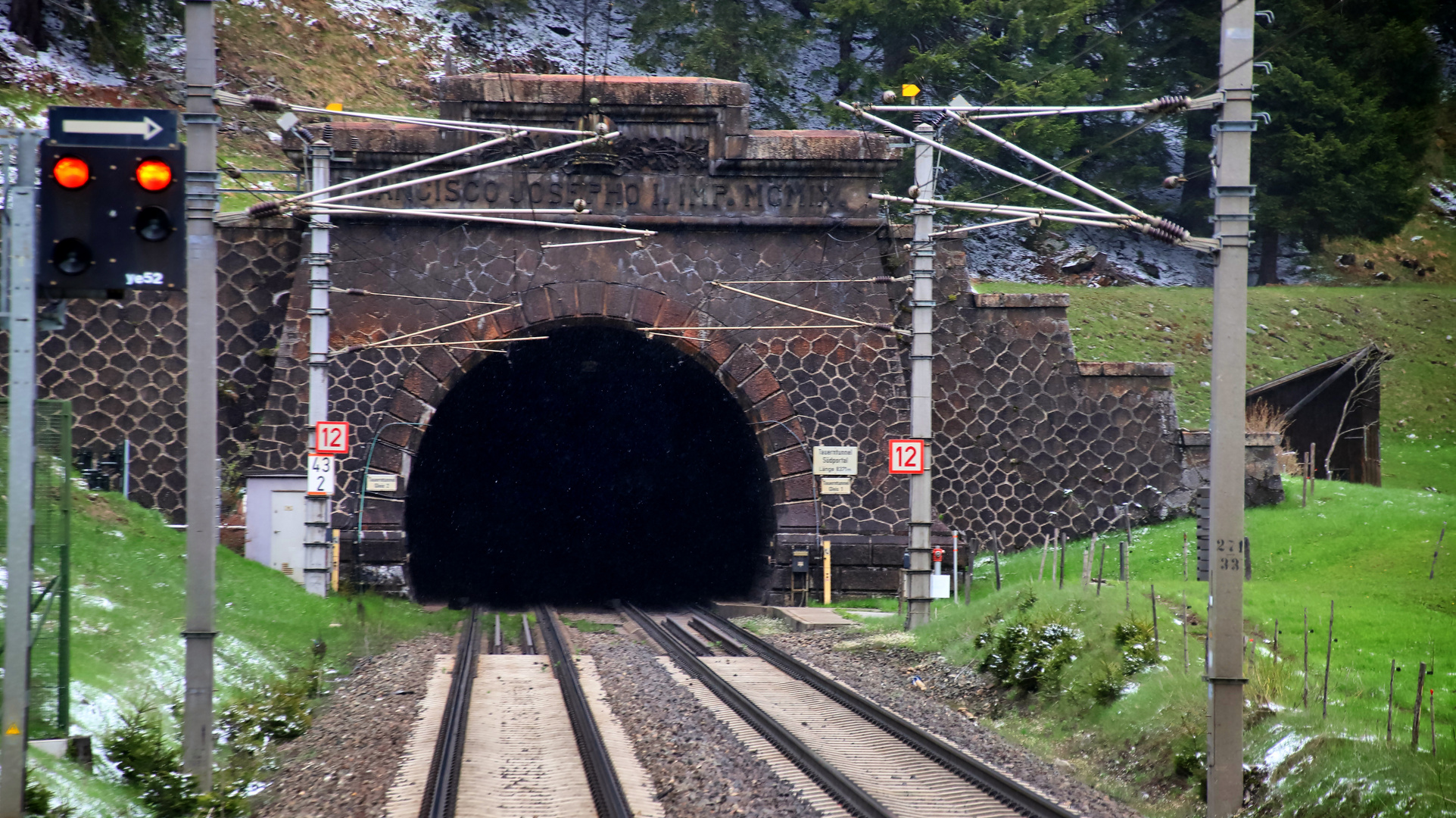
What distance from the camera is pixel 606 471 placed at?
112 feet

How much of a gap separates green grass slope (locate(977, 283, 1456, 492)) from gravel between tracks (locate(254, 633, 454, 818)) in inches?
996

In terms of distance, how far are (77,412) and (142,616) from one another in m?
11.2

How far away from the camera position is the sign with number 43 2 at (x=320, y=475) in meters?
18.6

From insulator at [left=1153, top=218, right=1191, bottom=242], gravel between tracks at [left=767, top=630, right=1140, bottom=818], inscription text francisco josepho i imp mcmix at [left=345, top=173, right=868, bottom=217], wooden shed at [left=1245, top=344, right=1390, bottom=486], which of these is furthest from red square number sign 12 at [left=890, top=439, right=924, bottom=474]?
wooden shed at [left=1245, top=344, right=1390, bottom=486]

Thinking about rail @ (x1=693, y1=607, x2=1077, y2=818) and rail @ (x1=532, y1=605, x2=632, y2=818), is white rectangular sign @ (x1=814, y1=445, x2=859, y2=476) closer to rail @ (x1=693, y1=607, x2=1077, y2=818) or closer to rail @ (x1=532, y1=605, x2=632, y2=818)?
rail @ (x1=693, y1=607, x2=1077, y2=818)

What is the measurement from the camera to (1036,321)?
25703 millimetres

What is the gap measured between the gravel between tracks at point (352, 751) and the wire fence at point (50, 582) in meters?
1.57

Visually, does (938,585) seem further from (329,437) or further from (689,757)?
(329,437)

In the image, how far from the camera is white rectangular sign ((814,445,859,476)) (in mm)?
22812

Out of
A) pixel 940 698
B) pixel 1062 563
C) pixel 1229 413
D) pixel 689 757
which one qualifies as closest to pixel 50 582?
pixel 689 757

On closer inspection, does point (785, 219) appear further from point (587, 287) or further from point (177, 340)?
point (177, 340)

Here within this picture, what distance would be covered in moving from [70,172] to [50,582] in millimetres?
3113

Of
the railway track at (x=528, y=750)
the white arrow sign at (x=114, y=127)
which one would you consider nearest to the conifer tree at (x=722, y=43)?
the railway track at (x=528, y=750)

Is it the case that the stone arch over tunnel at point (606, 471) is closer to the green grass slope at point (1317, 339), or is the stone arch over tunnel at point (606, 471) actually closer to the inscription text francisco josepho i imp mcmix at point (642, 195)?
the inscription text francisco josepho i imp mcmix at point (642, 195)
